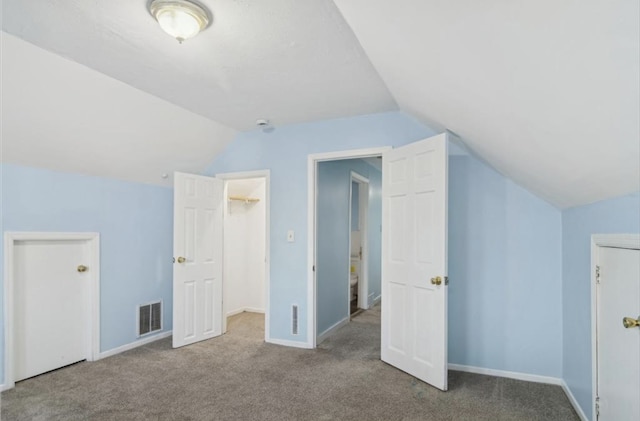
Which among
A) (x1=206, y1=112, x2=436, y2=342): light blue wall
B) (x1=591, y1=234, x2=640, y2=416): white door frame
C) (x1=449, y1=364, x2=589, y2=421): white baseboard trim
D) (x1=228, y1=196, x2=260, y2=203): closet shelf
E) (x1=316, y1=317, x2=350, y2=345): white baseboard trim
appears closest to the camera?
(x1=591, y1=234, x2=640, y2=416): white door frame

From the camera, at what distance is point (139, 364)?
333cm

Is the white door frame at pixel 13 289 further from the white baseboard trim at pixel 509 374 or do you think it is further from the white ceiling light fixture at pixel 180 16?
the white baseboard trim at pixel 509 374

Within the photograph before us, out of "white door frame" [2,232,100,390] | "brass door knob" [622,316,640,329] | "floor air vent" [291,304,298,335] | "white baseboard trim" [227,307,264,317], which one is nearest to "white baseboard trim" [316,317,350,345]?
"floor air vent" [291,304,298,335]

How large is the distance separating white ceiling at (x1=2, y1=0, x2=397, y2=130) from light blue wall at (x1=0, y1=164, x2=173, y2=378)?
1.19 meters

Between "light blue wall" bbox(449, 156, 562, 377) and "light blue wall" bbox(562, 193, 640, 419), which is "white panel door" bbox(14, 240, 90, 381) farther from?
"light blue wall" bbox(562, 193, 640, 419)

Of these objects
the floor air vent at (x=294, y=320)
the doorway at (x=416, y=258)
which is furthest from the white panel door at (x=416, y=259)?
the floor air vent at (x=294, y=320)

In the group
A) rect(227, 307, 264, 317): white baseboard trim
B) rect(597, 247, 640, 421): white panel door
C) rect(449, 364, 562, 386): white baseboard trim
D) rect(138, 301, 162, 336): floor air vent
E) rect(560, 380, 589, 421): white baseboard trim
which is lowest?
rect(227, 307, 264, 317): white baseboard trim

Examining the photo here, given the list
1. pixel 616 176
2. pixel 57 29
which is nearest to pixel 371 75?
pixel 616 176

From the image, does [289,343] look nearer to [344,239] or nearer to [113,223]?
[344,239]

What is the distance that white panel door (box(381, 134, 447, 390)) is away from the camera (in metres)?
2.82

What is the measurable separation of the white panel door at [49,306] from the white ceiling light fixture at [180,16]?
237 cm

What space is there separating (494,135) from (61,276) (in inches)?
149

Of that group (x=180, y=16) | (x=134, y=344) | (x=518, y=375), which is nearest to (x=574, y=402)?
(x=518, y=375)

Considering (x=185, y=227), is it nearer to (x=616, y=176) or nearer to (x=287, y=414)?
(x=287, y=414)
